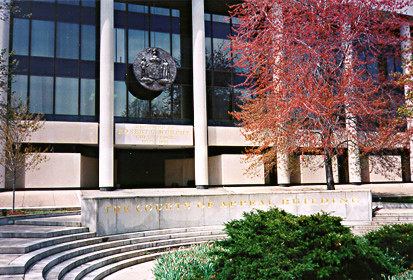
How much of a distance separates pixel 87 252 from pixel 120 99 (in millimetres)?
20184

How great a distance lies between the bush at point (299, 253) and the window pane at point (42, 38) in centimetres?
2570

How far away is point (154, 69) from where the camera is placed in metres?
29.4

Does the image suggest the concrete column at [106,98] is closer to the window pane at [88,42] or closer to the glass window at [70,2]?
the window pane at [88,42]

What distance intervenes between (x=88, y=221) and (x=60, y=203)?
12582mm

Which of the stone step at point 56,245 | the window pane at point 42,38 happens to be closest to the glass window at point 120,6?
the window pane at point 42,38

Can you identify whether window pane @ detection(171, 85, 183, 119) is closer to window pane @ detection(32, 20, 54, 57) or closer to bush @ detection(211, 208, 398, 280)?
window pane @ detection(32, 20, 54, 57)

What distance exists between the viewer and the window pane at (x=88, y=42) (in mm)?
28531

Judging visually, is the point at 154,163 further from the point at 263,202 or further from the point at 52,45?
the point at 263,202

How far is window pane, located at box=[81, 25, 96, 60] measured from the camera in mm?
28531

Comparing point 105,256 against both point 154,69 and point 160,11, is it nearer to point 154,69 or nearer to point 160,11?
point 154,69

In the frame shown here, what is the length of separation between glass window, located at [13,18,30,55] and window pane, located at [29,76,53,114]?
2.26 meters

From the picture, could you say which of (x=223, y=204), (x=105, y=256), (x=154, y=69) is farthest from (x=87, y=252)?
(x=154, y=69)

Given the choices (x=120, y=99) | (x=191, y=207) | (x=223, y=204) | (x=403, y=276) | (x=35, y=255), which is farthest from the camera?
(x=120, y=99)

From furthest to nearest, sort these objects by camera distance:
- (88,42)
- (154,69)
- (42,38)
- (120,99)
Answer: (154,69), (120,99), (88,42), (42,38)
